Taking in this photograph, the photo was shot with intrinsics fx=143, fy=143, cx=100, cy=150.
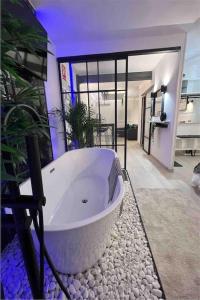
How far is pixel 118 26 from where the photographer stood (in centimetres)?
238

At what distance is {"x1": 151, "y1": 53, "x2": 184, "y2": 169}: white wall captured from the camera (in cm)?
293

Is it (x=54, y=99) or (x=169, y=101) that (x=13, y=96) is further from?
(x=169, y=101)

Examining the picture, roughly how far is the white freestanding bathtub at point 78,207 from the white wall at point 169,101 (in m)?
1.50

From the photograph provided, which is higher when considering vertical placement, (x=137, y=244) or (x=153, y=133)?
(x=153, y=133)

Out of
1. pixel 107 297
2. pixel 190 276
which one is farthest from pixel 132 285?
pixel 190 276

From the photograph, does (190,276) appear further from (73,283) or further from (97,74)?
(97,74)

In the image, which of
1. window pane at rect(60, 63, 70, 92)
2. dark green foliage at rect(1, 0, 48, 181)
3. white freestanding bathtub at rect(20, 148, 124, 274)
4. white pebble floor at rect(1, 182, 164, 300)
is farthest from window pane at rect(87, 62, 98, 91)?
white pebble floor at rect(1, 182, 164, 300)

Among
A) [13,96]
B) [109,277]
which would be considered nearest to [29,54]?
[13,96]

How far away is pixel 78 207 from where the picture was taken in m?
1.91

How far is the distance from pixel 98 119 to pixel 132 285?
109 inches

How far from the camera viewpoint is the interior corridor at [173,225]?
1.16m

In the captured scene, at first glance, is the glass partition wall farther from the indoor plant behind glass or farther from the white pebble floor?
the white pebble floor

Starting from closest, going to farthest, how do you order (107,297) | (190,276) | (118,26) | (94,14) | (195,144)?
(107,297) < (190,276) < (94,14) < (118,26) < (195,144)

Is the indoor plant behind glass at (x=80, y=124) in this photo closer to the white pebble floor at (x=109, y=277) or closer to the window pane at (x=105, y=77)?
the window pane at (x=105, y=77)
